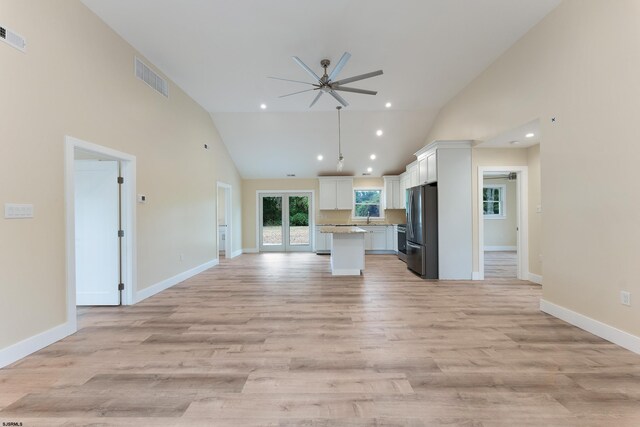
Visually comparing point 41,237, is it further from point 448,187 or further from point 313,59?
point 448,187

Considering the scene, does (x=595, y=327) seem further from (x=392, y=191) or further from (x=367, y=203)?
(x=367, y=203)

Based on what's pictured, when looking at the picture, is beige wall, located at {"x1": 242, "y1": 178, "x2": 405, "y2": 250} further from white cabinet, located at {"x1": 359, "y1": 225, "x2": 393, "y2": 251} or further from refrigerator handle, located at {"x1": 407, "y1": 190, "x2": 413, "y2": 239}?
refrigerator handle, located at {"x1": 407, "y1": 190, "x2": 413, "y2": 239}

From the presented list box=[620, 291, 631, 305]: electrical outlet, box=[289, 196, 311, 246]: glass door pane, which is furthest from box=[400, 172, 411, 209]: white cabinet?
box=[620, 291, 631, 305]: electrical outlet

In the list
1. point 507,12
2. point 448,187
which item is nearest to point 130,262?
point 448,187

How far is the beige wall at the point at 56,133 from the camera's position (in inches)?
94.0

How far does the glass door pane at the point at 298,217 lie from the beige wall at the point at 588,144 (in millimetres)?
6672

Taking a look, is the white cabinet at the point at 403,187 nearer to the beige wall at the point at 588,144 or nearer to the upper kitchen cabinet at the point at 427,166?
the upper kitchen cabinet at the point at 427,166

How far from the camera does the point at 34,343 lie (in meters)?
2.53

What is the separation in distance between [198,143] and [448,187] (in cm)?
514

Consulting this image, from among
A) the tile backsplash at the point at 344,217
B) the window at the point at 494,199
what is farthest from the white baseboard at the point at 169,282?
the window at the point at 494,199

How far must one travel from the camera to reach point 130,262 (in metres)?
3.90

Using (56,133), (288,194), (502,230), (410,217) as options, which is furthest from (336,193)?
(56,133)

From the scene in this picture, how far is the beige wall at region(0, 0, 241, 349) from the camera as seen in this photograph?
2387mm

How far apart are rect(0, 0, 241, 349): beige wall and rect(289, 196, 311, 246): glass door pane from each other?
199 inches
